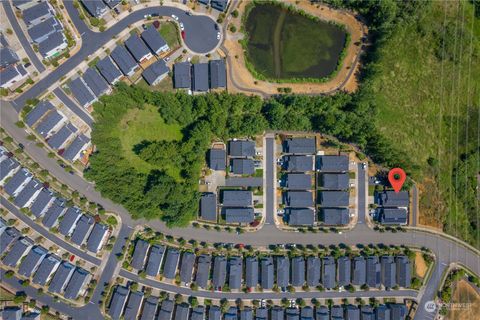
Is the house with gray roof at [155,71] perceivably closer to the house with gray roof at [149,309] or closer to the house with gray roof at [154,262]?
the house with gray roof at [154,262]

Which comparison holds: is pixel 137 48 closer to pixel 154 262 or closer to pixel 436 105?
pixel 154 262

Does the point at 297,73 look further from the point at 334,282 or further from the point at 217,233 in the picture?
the point at 334,282

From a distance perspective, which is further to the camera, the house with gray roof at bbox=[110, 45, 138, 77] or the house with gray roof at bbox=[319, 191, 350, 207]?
the house with gray roof at bbox=[319, 191, 350, 207]

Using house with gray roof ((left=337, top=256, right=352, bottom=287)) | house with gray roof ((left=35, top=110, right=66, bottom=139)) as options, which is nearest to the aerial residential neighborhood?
house with gray roof ((left=35, top=110, right=66, bottom=139))

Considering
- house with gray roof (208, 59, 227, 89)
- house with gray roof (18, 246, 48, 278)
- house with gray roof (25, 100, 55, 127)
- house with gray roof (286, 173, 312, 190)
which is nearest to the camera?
house with gray roof (18, 246, 48, 278)

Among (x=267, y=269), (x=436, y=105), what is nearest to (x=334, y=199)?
(x=267, y=269)

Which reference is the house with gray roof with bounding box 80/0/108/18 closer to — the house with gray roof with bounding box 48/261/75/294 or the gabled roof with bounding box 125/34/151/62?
the gabled roof with bounding box 125/34/151/62

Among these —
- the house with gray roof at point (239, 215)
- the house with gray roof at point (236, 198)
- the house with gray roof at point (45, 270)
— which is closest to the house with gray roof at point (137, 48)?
the house with gray roof at point (236, 198)
